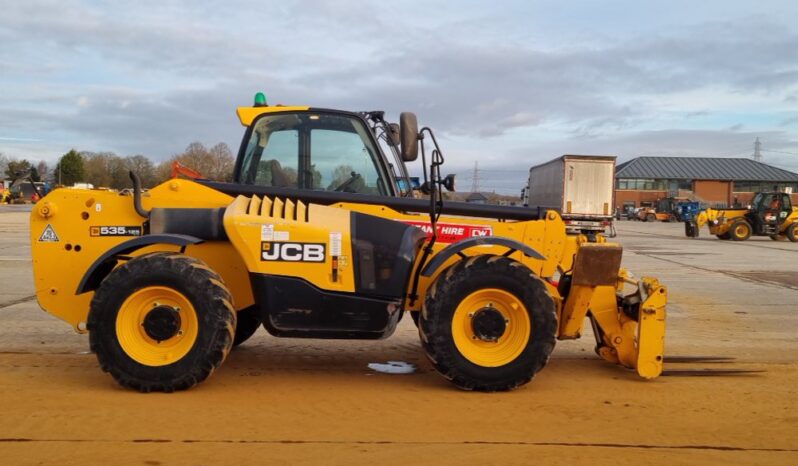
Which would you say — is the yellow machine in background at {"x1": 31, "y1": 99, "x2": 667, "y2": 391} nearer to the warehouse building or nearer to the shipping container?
the shipping container

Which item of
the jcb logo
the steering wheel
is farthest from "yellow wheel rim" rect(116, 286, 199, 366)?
the steering wheel

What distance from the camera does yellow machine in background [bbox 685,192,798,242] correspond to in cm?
3128

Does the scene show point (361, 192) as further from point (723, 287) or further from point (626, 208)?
point (626, 208)

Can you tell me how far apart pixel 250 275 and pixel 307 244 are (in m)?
0.50

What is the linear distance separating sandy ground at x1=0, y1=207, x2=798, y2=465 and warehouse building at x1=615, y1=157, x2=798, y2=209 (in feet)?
273

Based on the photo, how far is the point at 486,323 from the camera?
5.15 meters

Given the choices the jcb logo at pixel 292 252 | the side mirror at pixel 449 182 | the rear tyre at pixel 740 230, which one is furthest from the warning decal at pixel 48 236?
the rear tyre at pixel 740 230

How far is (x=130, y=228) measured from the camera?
18.0ft

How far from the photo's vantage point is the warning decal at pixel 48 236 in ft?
17.8

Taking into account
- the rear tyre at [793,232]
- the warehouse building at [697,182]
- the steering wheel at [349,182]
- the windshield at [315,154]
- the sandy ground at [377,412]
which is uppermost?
the warehouse building at [697,182]

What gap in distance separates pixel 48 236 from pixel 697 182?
90.8 meters

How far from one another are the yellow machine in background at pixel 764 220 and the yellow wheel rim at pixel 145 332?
1245 inches

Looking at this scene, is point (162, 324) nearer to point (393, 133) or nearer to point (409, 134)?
point (409, 134)

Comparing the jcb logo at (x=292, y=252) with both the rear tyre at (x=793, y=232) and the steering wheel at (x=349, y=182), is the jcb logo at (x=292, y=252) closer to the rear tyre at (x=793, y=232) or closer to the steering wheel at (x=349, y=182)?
the steering wheel at (x=349, y=182)
